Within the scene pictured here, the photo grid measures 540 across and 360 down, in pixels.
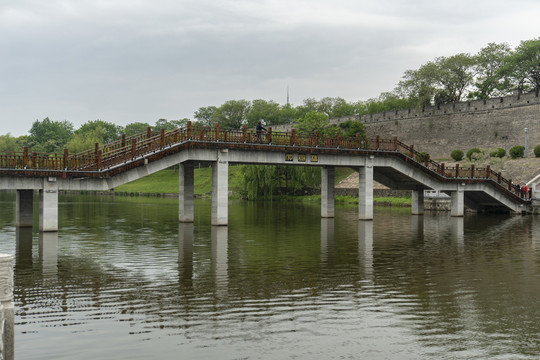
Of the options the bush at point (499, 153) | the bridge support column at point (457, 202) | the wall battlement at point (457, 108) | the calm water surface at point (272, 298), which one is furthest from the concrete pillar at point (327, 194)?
the wall battlement at point (457, 108)

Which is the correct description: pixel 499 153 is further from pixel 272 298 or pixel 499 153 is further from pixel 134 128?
pixel 134 128

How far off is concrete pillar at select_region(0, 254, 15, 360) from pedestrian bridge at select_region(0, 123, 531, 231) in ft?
67.2

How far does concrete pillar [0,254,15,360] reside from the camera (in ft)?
23.4

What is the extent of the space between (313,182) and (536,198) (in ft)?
104

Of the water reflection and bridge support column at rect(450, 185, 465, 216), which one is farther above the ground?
bridge support column at rect(450, 185, 465, 216)

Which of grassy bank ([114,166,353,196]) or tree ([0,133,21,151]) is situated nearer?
grassy bank ([114,166,353,196])

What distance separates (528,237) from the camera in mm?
29203

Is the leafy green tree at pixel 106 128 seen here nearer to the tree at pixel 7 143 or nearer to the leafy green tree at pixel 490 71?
the tree at pixel 7 143

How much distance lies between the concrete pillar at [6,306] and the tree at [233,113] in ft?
396

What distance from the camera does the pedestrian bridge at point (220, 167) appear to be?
89.7 feet

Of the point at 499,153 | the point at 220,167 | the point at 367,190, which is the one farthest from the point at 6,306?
the point at 499,153

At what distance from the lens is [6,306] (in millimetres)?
7242

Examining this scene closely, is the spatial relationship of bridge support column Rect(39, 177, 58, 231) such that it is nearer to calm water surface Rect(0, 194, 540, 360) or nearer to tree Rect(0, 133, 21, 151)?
calm water surface Rect(0, 194, 540, 360)

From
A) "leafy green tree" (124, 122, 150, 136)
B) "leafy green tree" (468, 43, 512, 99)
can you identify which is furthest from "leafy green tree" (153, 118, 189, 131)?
"leafy green tree" (468, 43, 512, 99)
